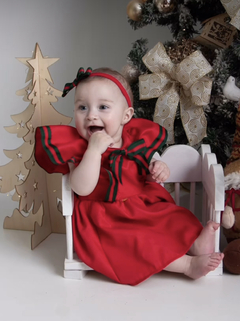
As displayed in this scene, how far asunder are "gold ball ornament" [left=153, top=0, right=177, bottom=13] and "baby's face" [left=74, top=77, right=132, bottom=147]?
426mm

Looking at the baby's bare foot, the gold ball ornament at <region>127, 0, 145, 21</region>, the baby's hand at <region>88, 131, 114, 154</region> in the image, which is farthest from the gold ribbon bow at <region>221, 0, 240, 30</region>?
the baby's bare foot

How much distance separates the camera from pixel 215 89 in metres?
1.39

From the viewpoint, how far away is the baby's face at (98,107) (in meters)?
1.11

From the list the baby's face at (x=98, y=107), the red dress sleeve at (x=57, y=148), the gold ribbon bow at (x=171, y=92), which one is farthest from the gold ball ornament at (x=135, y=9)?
the red dress sleeve at (x=57, y=148)

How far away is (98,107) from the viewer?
1.12 m

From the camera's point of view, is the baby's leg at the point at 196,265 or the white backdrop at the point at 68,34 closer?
the baby's leg at the point at 196,265

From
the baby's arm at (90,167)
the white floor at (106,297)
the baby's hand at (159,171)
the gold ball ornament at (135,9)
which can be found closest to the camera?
the white floor at (106,297)

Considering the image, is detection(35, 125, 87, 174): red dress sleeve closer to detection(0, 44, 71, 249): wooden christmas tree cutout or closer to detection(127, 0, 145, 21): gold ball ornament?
detection(0, 44, 71, 249): wooden christmas tree cutout

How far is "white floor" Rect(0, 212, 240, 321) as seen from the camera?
933 mm

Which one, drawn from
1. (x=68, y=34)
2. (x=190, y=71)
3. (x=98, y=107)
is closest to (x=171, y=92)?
(x=190, y=71)

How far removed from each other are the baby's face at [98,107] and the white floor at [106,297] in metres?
0.38

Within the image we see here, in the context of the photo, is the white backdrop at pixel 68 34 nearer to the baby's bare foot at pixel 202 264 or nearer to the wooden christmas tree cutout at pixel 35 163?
the wooden christmas tree cutout at pixel 35 163

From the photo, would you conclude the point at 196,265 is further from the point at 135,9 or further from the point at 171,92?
the point at 135,9

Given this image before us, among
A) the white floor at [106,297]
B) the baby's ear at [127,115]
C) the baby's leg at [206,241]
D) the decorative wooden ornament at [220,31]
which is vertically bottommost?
the white floor at [106,297]
